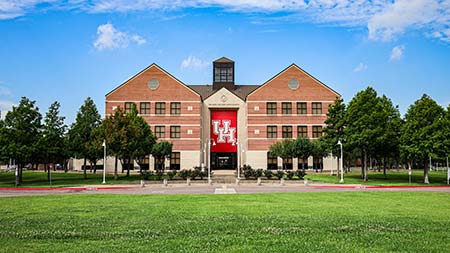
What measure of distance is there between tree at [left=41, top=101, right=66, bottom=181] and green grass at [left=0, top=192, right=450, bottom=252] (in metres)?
25.6

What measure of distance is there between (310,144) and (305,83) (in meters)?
13.3

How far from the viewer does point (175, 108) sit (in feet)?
206

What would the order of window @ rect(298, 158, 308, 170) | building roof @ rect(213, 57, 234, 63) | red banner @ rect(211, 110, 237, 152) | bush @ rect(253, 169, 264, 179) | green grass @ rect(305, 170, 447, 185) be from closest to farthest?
1. green grass @ rect(305, 170, 447, 185)
2. bush @ rect(253, 169, 264, 179)
3. window @ rect(298, 158, 308, 170)
4. red banner @ rect(211, 110, 237, 152)
5. building roof @ rect(213, 57, 234, 63)

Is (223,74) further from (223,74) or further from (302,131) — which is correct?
(302,131)

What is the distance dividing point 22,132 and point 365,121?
33.7m

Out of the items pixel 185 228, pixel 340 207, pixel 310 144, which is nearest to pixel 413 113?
pixel 310 144

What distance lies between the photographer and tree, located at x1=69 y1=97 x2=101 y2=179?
4812 cm

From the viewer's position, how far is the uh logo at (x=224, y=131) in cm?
6538

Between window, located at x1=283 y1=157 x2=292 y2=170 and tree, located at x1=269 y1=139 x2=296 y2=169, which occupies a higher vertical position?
tree, located at x1=269 y1=139 x2=296 y2=169

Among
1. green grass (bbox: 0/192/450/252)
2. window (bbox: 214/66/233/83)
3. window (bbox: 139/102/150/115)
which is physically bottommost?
green grass (bbox: 0/192/450/252)

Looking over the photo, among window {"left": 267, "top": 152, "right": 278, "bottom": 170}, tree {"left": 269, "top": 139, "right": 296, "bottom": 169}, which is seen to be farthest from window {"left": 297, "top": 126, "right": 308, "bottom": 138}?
tree {"left": 269, "top": 139, "right": 296, "bottom": 169}

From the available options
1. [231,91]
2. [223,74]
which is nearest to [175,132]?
[231,91]

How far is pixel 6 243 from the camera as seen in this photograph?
9641mm

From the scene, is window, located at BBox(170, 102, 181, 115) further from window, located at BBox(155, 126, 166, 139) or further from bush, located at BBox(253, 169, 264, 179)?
bush, located at BBox(253, 169, 264, 179)
